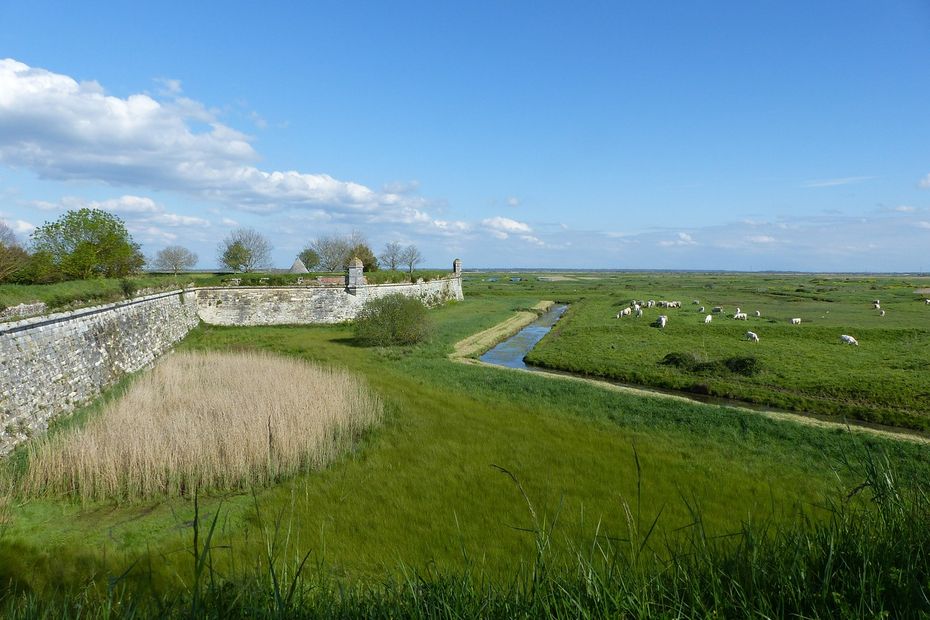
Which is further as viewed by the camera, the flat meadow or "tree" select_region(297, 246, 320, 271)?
"tree" select_region(297, 246, 320, 271)

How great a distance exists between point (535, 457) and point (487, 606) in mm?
7416

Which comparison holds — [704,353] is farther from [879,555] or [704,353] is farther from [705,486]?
[879,555]

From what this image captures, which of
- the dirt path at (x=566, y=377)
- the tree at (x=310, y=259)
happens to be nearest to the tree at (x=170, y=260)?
the tree at (x=310, y=259)

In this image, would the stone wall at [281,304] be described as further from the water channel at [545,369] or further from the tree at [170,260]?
the tree at [170,260]

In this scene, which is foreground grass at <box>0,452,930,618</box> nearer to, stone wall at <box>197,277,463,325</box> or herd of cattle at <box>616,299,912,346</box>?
herd of cattle at <box>616,299,912,346</box>

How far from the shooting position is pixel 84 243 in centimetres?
2408

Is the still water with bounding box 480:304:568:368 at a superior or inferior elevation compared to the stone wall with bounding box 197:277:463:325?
inferior

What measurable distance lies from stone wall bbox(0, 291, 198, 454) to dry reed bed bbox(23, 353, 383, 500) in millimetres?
1060

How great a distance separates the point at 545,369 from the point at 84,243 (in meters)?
23.8

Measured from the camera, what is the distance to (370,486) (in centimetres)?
890

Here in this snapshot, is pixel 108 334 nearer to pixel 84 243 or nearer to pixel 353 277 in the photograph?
pixel 84 243

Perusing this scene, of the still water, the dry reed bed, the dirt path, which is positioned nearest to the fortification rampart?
the dry reed bed

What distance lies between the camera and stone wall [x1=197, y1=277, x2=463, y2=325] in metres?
31.8

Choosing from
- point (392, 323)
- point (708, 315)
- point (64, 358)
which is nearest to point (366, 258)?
point (392, 323)
